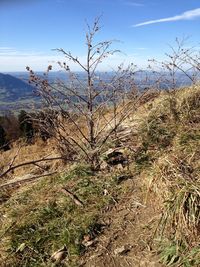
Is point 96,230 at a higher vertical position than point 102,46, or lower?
lower

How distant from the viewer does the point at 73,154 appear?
6707mm

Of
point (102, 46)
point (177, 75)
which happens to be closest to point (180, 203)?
point (102, 46)

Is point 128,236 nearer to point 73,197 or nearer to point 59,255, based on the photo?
point 59,255

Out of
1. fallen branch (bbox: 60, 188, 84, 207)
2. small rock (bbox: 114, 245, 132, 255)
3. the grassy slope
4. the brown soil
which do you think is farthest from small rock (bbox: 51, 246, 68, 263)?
fallen branch (bbox: 60, 188, 84, 207)

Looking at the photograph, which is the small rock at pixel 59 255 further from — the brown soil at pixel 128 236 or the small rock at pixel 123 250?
the small rock at pixel 123 250

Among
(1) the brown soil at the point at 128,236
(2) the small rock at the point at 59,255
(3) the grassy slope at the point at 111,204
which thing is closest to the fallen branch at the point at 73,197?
(3) the grassy slope at the point at 111,204

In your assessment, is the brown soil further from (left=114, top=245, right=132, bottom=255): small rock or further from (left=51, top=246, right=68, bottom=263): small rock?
(left=51, top=246, right=68, bottom=263): small rock

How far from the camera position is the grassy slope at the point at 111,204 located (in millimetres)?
3502

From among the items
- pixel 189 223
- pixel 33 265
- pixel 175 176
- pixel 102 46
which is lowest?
pixel 33 265

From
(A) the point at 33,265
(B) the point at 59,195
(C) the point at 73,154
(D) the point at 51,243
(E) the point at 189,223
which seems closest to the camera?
(E) the point at 189,223

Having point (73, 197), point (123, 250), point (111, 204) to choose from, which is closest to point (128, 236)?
point (123, 250)

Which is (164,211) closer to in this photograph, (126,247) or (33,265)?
(126,247)

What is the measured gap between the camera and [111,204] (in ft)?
15.0

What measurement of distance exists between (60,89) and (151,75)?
2.33m
